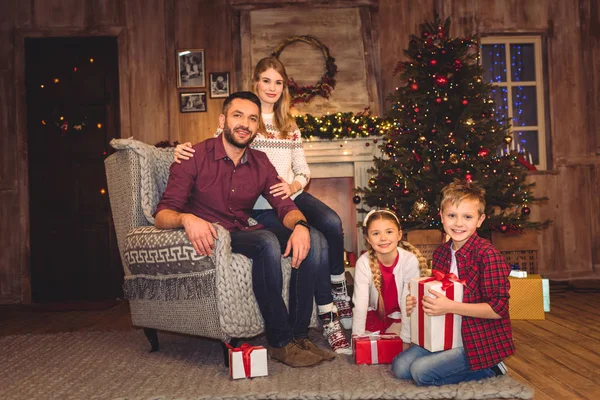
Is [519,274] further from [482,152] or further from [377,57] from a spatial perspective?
[377,57]

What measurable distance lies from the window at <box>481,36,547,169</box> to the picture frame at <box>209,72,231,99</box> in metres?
2.53

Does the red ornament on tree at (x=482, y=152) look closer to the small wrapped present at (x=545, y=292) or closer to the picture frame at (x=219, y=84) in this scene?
the small wrapped present at (x=545, y=292)

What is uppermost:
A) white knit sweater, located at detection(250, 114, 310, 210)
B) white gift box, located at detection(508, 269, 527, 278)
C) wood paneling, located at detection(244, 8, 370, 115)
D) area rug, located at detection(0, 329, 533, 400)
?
wood paneling, located at detection(244, 8, 370, 115)

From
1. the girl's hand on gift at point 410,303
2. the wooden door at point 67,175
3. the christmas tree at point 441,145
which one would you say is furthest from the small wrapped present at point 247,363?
the wooden door at point 67,175

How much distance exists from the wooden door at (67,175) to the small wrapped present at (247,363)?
10.9ft

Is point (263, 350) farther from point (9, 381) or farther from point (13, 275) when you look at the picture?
point (13, 275)

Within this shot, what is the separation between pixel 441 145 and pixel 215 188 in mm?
2292

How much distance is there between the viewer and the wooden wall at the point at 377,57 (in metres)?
5.20

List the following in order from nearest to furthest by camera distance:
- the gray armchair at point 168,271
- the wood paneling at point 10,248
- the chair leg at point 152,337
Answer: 1. the gray armchair at point 168,271
2. the chair leg at point 152,337
3. the wood paneling at point 10,248

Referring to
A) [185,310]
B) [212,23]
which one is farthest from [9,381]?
Result: [212,23]

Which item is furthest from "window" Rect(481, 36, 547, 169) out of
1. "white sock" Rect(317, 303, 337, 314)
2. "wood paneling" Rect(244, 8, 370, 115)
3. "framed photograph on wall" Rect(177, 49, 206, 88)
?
"white sock" Rect(317, 303, 337, 314)

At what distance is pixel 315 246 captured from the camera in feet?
8.07

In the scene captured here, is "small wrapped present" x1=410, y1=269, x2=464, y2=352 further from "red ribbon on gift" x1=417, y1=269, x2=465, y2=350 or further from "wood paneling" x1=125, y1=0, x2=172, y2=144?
"wood paneling" x1=125, y1=0, x2=172, y2=144

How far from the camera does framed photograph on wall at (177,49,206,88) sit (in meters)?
5.27
